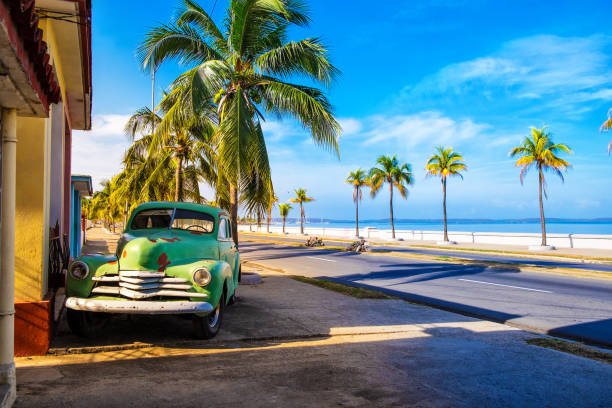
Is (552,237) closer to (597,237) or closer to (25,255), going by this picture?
(597,237)

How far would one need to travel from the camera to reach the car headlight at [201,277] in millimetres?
5551

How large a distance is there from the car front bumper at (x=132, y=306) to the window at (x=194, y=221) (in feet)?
6.94

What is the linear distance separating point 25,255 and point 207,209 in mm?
3082

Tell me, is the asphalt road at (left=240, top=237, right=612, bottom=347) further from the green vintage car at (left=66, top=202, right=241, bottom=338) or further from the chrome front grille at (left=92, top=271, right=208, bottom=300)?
the chrome front grille at (left=92, top=271, right=208, bottom=300)

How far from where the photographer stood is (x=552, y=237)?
2941 centimetres

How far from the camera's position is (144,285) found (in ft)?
18.1

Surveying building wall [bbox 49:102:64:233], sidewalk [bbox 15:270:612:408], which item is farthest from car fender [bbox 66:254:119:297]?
building wall [bbox 49:102:64:233]

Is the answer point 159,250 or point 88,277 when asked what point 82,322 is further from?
point 159,250

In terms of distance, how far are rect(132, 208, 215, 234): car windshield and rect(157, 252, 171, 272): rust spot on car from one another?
149 centimetres

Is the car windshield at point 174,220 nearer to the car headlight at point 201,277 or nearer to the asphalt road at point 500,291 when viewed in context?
the car headlight at point 201,277

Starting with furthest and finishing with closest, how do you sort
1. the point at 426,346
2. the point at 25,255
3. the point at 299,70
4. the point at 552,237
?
the point at 552,237
the point at 299,70
the point at 426,346
the point at 25,255

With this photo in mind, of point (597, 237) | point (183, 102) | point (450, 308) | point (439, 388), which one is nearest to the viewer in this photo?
point (439, 388)

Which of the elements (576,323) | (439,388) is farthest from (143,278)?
(576,323)

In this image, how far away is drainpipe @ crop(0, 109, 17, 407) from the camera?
12.0 ft
